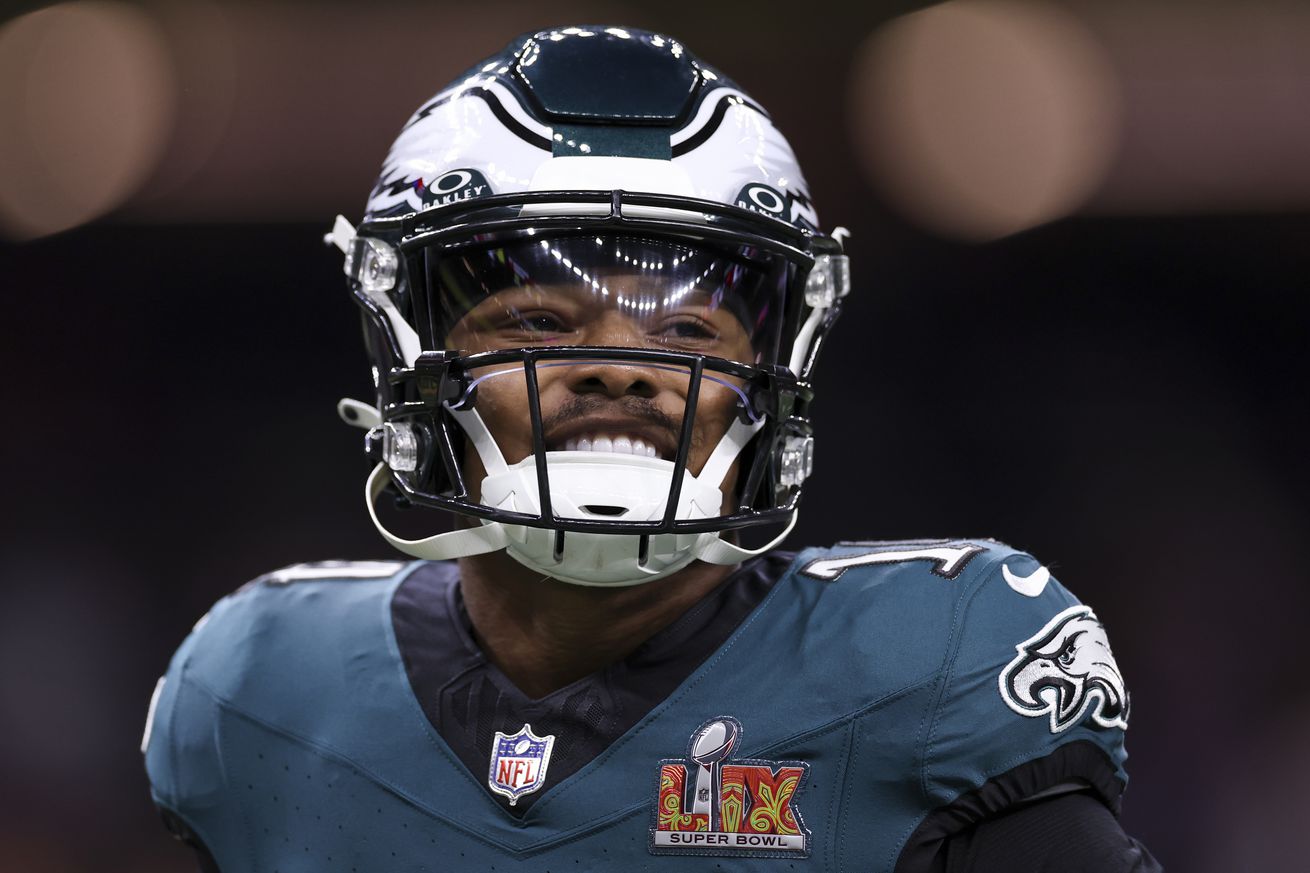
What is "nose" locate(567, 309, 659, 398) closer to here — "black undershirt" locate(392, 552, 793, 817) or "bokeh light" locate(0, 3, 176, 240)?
"black undershirt" locate(392, 552, 793, 817)

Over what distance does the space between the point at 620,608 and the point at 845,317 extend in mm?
2636

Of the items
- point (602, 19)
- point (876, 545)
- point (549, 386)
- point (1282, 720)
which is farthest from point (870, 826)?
point (602, 19)

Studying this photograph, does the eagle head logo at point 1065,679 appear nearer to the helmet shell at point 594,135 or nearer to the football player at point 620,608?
the football player at point 620,608

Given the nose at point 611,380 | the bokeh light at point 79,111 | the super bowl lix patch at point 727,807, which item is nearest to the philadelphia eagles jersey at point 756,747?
the super bowl lix patch at point 727,807

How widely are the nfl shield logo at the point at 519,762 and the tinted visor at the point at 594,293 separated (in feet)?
1.26

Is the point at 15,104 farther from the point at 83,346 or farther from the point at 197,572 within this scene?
the point at 197,572

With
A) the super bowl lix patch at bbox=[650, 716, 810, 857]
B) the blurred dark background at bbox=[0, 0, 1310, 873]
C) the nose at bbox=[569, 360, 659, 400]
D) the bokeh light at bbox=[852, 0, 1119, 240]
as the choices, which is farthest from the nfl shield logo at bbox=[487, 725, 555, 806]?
the bokeh light at bbox=[852, 0, 1119, 240]

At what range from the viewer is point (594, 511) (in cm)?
126

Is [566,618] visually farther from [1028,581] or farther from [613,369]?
[1028,581]

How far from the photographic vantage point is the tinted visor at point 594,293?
1.36 m

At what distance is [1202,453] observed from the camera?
12.4ft

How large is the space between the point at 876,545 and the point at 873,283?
2645 mm

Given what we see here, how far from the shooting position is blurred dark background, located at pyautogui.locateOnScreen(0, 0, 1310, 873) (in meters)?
3.66

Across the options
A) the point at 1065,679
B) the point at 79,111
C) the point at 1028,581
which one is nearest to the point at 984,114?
the point at 79,111
